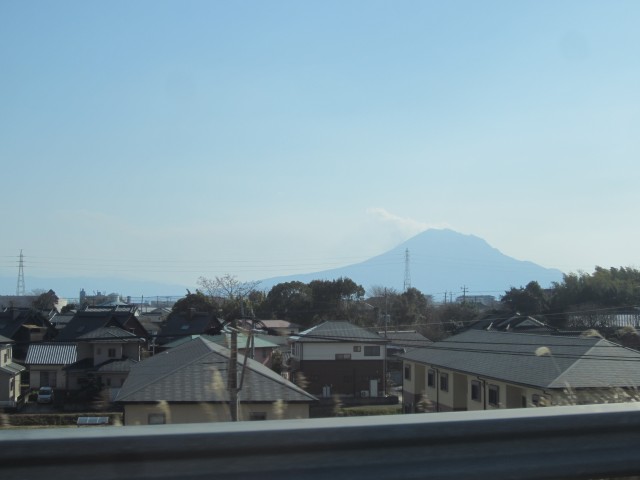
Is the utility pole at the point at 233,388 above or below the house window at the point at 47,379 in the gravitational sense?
above

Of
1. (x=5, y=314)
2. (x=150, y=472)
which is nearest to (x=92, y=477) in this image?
(x=150, y=472)

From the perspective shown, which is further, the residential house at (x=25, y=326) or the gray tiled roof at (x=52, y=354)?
the gray tiled roof at (x=52, y=354)

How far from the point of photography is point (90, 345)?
29.3 m

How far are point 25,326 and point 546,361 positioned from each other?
22.6 metres

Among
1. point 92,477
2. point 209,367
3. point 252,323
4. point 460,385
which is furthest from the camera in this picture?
point 460,385

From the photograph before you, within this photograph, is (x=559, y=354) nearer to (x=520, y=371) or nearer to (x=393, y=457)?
(x=520, y=371)

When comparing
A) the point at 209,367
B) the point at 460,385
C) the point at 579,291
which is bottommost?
the point at 460,385

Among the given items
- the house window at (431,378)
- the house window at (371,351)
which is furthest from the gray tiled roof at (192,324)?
the house window at (431,378)

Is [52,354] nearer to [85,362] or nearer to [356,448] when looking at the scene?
[85,362]

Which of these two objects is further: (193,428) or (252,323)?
(252,323)

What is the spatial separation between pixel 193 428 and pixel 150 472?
0.22 meters

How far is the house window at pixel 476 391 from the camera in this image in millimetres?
20352

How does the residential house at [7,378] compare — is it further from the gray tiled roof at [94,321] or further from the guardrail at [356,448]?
the guardrail at [356,448]

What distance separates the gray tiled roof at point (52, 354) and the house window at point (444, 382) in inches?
664
